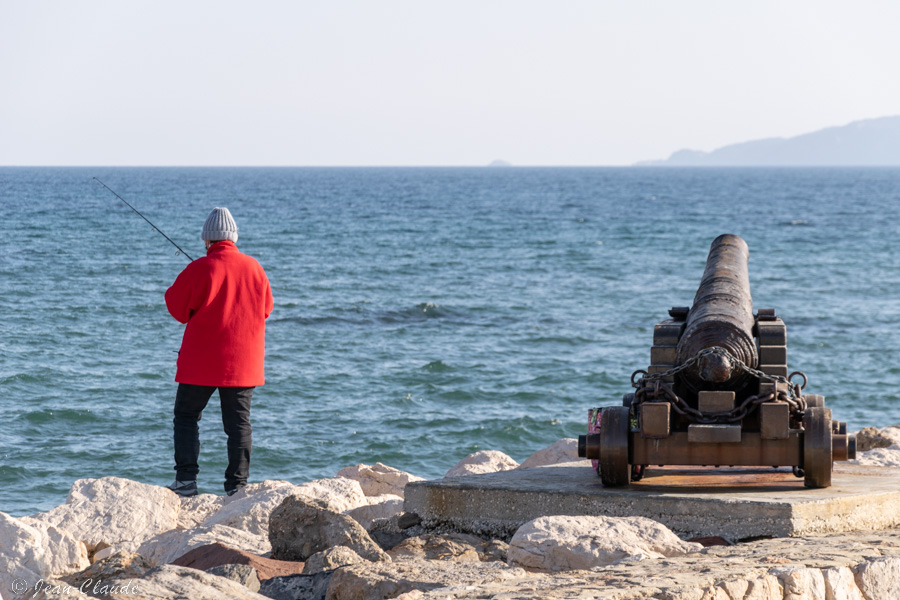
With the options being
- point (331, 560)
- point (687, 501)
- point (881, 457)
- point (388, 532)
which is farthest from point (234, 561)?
point (881, 457)

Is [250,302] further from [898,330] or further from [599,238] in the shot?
[599,238]

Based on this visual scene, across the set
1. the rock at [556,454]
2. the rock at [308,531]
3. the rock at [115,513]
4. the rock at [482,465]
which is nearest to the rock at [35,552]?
the rock at [115,513]

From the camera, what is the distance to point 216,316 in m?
6.17

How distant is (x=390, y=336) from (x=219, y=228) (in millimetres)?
13505

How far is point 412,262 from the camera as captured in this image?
32406 millimetres

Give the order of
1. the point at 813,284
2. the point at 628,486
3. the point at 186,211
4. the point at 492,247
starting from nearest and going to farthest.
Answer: the point at 628,486
the point at 813,284
the point at 492,247
the point at 186,211

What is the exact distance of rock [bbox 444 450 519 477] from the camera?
7992 mm

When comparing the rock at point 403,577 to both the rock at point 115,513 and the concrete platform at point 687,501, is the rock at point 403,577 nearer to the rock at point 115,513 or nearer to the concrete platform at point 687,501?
the concrete platform at point 687,501

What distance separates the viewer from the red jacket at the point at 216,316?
616 cm

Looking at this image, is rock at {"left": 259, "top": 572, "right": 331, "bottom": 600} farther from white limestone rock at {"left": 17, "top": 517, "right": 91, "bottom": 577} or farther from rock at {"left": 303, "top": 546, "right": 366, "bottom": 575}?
white limestone rock at {"left": 17, "top": 517, "right": 91, "bottom": 577}

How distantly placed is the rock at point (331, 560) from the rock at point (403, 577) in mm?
183

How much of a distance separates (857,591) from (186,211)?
54190mm

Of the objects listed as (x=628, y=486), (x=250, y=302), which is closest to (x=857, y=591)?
(x=628, y=486)

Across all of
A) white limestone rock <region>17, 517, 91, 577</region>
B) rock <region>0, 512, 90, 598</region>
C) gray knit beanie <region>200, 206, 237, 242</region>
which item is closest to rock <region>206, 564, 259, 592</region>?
rock <region>0, 512, 90, 598</region>
